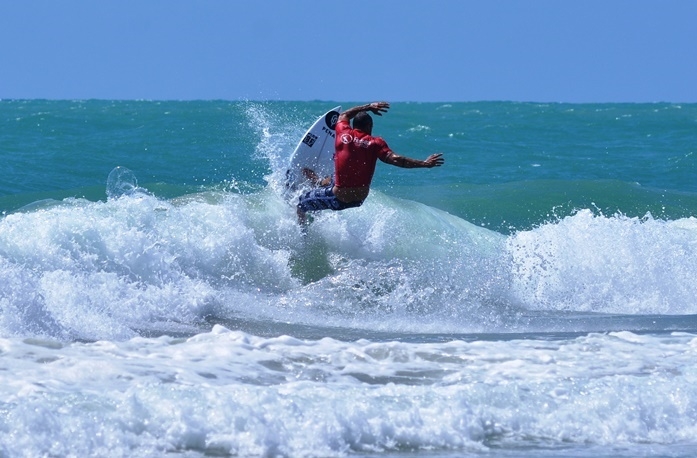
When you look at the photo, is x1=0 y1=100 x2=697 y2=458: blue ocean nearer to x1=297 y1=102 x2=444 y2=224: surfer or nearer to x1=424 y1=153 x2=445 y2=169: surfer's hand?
x1=297 y1=102 x2=444 y2=224: surfer

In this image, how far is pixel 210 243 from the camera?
10.3m

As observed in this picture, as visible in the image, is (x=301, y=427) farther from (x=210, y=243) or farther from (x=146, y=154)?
(x=146, y=154)

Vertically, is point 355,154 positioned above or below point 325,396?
above

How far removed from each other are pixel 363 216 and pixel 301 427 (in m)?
6.40

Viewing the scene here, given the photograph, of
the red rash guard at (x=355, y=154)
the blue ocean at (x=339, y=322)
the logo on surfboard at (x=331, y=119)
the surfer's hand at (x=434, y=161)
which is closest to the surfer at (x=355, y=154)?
the red rash guard at (x=355, y=154)

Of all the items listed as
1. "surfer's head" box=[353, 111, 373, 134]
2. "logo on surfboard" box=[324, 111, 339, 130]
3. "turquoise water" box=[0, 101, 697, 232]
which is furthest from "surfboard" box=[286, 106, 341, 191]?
"surfer's head" box=[353, 111, 373, 134]

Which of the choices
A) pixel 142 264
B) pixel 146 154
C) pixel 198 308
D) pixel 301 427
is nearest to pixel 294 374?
pixel 301 427

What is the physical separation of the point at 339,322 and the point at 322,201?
146 centimetres

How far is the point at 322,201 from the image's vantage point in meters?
9.78

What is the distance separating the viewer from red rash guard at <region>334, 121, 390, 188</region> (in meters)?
8.99

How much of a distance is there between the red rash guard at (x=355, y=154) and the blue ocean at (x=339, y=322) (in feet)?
4.07

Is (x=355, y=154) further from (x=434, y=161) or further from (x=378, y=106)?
(x=434, y=161)

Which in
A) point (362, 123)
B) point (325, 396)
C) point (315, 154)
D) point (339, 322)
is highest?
point (362, 123)

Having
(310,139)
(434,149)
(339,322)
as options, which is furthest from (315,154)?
(434,149)
